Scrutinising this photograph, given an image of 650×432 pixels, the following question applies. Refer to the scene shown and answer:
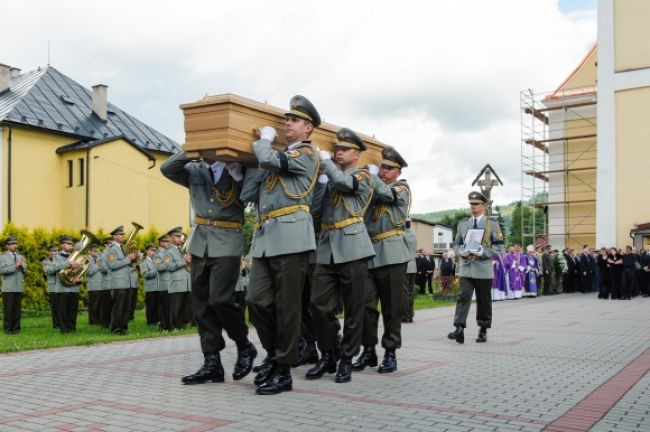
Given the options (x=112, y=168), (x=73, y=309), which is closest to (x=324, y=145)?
(x=73, y=309)

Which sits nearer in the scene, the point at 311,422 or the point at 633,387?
the point at 311,422

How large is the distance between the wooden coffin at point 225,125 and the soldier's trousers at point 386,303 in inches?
73.9

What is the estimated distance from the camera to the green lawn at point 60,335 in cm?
1047

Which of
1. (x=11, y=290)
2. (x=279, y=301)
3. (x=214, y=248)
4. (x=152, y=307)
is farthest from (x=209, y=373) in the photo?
(x=152, y=307)

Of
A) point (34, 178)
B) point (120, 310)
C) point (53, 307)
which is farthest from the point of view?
point (34, 178)

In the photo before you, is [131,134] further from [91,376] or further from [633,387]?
[633,387]

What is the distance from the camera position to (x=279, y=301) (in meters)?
5.98

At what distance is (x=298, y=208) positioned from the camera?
6.06m

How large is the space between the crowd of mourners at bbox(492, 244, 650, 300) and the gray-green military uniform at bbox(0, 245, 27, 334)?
13.0 meters

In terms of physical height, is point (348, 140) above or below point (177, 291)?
above

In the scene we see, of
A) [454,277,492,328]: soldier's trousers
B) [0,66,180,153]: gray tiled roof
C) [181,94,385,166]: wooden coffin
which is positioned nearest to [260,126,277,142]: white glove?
[181,94,385,166]: wooden coffin

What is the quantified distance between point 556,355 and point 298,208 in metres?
4.25

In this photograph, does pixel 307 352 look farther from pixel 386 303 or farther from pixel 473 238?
pixel 473 238

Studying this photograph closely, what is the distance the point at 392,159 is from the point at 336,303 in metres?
1.79
